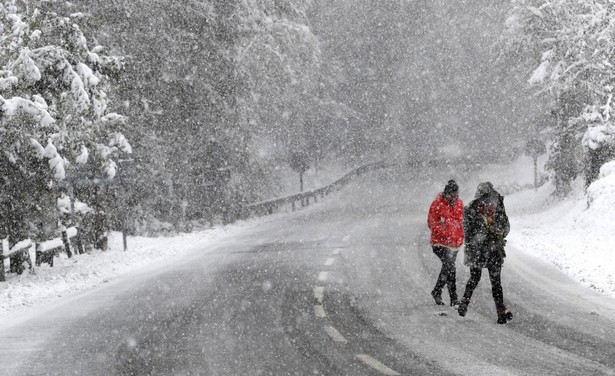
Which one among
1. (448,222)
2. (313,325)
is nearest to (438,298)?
(448,222)

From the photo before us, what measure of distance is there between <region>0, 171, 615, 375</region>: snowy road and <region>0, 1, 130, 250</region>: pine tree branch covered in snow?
2.37 meters

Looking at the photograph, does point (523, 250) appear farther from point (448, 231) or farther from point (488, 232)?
point (488, 232)

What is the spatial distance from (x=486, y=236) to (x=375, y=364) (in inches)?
119

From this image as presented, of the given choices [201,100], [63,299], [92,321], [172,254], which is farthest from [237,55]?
[92,321]

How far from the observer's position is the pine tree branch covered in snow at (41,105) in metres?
12.9

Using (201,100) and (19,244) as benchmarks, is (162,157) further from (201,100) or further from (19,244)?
(19,244)

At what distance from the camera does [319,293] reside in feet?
40.6

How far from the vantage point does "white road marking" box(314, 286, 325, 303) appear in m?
11.9

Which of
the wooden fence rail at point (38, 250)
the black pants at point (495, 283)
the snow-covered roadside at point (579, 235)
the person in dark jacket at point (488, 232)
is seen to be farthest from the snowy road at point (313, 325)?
the wooden fence rail at point (38, 250)

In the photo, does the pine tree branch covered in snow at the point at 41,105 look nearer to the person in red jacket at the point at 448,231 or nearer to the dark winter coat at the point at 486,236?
the person in red jacket at the point at 448,231

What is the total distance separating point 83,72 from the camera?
Answer: 14102 millimetres

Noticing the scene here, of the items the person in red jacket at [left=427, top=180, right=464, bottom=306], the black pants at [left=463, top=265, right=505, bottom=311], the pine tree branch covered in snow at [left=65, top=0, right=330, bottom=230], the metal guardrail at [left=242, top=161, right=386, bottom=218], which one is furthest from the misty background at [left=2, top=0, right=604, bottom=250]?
the black pants at [left=463, top=265, right=505, bottom=311]

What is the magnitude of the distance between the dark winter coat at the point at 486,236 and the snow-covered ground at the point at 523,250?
3013 mm

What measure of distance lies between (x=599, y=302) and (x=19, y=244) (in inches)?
425
